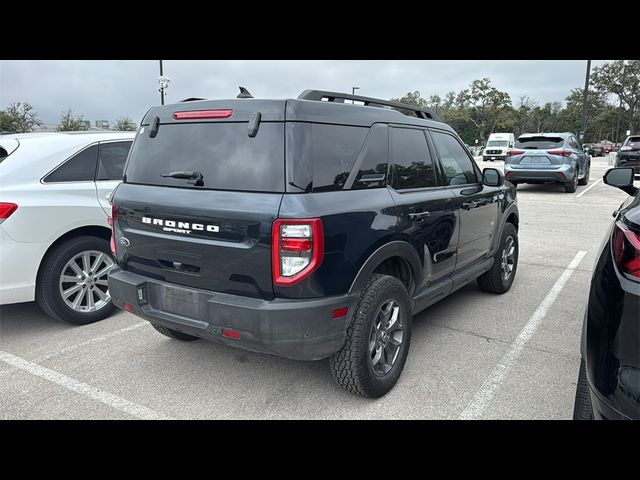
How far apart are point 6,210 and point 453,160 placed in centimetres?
375

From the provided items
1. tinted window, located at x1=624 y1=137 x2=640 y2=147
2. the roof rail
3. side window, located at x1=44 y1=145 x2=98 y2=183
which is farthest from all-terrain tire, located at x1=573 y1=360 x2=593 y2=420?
tinted window, located at x1=624 y1=137 x2=640 y2=147

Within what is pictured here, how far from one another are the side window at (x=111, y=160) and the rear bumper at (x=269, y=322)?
7.35ft

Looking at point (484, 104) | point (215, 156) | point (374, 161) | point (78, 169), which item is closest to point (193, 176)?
point (215, 156)

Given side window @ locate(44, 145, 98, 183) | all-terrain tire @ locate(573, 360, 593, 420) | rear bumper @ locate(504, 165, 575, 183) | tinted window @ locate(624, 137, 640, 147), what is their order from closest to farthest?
all-terrain tire @ locate(573, 360, 593, 420) → side window @ locate(44, 145, 98, 183) → rear bumper @ locate(504, 165, 575, 183) → tinted window @ locate(624, 137, 640, 147)

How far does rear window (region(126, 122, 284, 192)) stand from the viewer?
2670 mm

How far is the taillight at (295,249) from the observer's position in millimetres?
2520

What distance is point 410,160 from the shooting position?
3.53 meters

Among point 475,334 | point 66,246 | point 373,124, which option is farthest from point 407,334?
point 66,246

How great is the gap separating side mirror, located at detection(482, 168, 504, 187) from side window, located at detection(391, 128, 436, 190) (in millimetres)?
1001

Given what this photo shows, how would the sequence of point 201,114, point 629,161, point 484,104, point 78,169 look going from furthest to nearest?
1. point 484,104
2. point 629,161
3. point 78,169
4. point 201,114

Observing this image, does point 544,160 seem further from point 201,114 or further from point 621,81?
point 621,81

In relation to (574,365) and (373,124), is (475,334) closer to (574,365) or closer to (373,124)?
(574,365)

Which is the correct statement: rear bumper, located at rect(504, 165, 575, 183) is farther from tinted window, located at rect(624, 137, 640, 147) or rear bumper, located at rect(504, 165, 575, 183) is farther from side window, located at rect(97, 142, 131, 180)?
side window, located at rect(97, 142, 131, 180)

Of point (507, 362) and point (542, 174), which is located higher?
point (542, 174)
